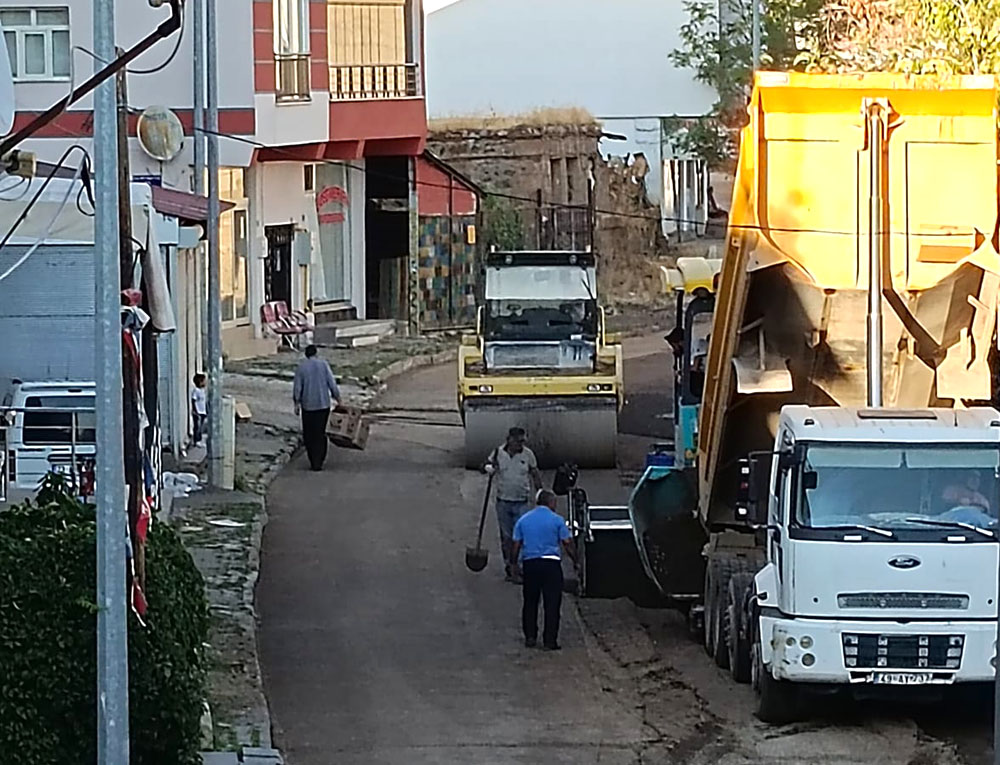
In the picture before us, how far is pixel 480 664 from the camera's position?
626 inches

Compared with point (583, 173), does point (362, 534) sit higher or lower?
lower

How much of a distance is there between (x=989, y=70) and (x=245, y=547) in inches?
308

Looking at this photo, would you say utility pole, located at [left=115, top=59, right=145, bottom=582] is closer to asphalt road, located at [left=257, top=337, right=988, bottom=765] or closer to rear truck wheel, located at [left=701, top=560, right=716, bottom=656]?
asphalt road, located at [left=257, top=337, right=988, bottom=765]

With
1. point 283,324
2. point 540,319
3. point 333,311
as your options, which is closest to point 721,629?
point 540,319

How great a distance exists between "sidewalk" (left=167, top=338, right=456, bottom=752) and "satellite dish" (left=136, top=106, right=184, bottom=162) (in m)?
3.77

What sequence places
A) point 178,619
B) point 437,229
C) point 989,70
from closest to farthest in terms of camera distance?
point 178,619 < point 989,70 < point 437,229

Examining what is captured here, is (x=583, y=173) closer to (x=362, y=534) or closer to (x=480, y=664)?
(x=362, y=534)

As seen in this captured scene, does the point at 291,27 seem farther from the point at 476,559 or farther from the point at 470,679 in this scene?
the point at 470,679

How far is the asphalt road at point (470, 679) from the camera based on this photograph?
13531 mm

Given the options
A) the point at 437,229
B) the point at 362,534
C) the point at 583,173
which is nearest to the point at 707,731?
the point at 362,534

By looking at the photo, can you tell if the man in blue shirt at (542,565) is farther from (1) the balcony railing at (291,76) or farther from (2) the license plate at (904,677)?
(1) the balcony railing at (291,76)

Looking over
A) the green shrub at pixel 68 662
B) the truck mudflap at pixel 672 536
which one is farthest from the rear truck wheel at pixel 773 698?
the green shrub at pixel 68 662

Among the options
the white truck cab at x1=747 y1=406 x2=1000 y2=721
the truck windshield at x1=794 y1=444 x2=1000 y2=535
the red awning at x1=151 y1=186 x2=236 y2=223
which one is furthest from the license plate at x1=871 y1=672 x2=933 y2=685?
the red awning at x1=151 y1=186 x2=236 y2=223

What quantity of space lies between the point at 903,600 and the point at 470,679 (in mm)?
3533
